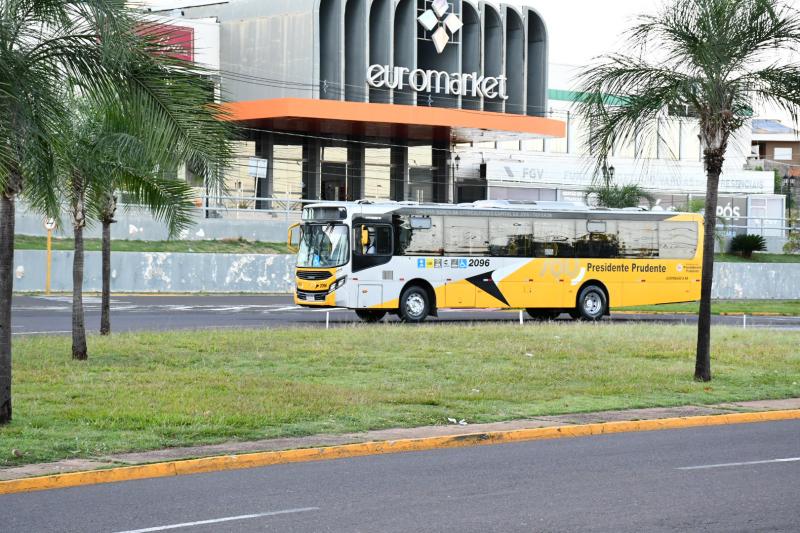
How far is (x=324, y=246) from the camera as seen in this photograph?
33.3 m

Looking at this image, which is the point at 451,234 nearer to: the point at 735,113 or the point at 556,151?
the point at 735,113

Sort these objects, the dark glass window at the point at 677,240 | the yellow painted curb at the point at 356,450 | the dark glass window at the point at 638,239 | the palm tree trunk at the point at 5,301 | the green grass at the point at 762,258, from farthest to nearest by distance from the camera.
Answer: the green grass at the point at 762,258
the dark glass window at the point at 677,240
the dark glass window at the point at 638,239
the palm tree trunk at the point at 5,301
the yellow painted curb at the point at 356,450

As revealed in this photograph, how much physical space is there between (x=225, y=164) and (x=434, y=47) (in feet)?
146

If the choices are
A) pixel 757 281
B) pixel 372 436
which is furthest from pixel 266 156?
pixel 372 436

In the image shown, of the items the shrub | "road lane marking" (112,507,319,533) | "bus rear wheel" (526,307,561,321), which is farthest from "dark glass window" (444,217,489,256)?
the shrub

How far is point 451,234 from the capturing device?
34000mm

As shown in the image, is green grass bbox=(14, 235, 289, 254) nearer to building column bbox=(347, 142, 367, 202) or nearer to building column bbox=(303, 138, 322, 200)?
building column bbox=(303, 138, 322, 200)

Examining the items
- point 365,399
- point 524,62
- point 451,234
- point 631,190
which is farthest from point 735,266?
point 365,399

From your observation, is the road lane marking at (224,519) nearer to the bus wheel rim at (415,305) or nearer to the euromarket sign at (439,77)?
the bus wheel rim at (415,305)

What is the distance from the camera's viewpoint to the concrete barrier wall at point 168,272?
41531mm

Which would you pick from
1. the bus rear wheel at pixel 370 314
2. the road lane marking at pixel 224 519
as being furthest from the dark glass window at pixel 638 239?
the road lane marking at pixel 224 519

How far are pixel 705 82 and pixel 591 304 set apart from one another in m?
17.7

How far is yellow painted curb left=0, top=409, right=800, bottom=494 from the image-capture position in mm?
10797

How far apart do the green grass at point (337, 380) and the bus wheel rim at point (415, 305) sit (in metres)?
5.91
